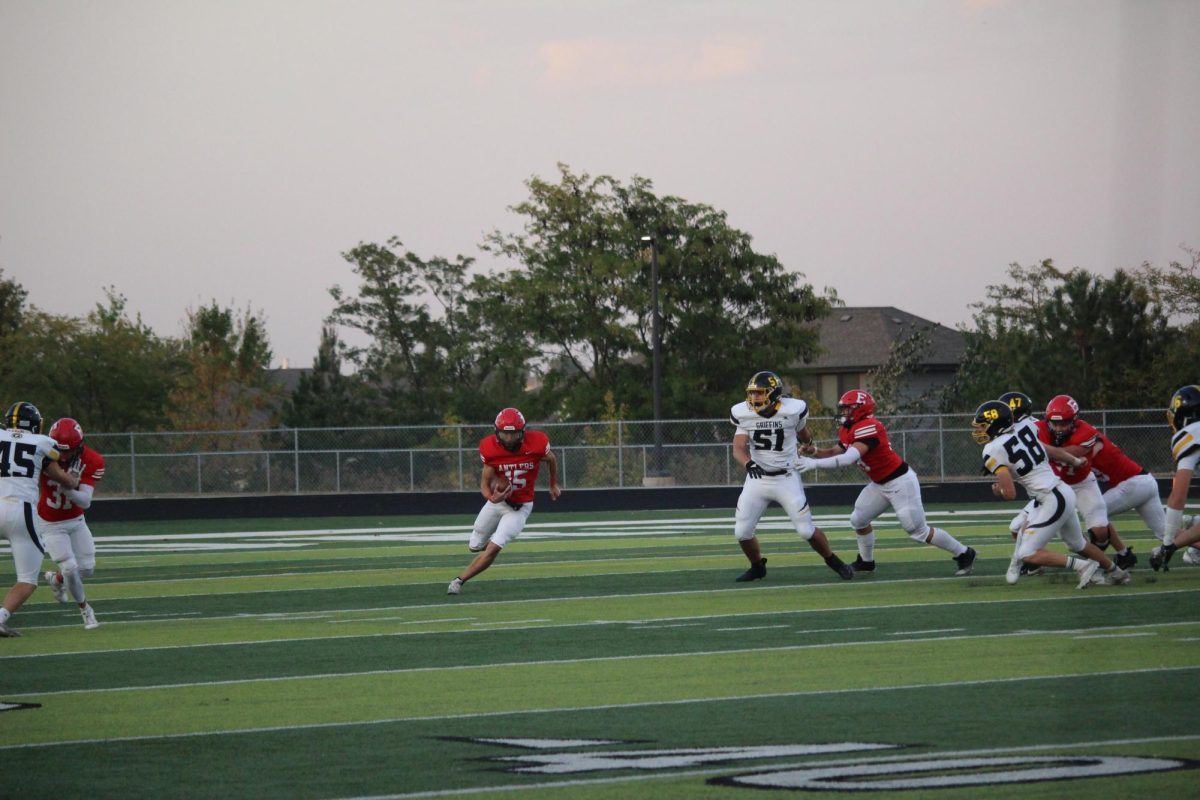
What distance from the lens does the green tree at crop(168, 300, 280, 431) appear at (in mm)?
60812

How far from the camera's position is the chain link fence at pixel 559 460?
120 feet

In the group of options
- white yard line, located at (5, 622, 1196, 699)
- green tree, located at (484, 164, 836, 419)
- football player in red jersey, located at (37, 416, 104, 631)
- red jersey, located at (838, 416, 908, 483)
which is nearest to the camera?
white yard line, located at (5, 622, 1196, 699)

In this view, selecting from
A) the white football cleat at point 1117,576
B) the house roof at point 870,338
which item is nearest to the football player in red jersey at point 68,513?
the white football cleat at point 1117,576

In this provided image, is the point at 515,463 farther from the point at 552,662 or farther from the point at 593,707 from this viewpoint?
the point at 593,707

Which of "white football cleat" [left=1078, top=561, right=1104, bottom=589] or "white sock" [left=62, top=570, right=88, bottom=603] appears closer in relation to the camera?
"white sock" [left=62, top=570, right=88, bottom=603]

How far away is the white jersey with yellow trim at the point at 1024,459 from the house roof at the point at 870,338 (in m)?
→ 50.6

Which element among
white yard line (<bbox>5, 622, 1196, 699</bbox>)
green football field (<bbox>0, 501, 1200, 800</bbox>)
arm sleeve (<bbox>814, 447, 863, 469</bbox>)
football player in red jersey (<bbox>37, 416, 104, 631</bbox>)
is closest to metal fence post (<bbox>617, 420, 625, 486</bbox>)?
green football field (<bbox>0, 501, 1200, 800</bbox>)

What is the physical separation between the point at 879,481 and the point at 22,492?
7386 millimetres

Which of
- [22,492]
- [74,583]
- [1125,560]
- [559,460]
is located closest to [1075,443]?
[1125,560]

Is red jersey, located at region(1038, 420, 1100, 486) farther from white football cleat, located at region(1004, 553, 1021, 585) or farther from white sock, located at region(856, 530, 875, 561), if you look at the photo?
white sock, located at region(856, 530, 875, 561)

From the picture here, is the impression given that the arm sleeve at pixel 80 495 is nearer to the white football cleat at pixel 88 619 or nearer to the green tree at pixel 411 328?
the white football cleat at pixel 88 619

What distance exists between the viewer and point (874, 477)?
51.8ft

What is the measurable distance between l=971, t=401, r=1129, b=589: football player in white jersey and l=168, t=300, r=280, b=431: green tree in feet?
157

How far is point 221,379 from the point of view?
62375 mm
